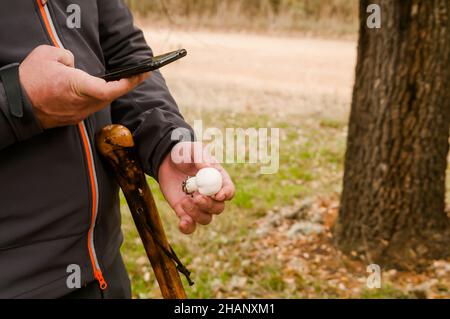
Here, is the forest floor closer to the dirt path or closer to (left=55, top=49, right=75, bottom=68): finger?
the dirt path

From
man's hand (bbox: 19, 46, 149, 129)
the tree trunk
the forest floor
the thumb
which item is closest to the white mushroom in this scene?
man's hand (bbox: 19, 46, 149, 129)

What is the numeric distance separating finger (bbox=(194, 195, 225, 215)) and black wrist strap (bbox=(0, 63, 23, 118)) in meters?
0.55

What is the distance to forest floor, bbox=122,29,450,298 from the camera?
4070mm

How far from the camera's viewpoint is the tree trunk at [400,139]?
3820 millimetres

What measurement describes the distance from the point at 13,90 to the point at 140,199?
56 centimetres

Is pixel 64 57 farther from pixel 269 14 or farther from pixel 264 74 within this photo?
pixel 269 14

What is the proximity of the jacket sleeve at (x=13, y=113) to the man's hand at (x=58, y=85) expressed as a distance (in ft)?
0.06

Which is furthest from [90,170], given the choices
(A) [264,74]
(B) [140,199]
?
(A) [264,74]

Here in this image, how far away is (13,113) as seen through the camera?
1.31m

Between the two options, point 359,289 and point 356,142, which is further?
point 356,142

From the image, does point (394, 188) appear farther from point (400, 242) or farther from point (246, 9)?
point (246, 9)

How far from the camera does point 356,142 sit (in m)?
4.22

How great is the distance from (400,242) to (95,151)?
3.15 meters
